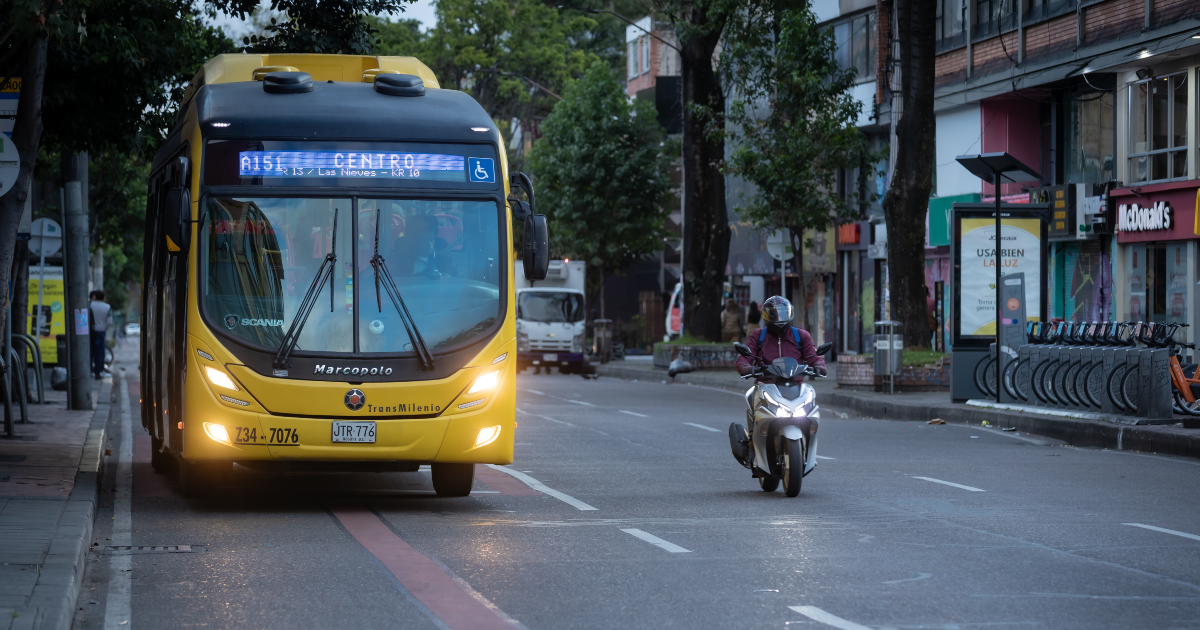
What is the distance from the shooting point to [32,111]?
13.9 meters

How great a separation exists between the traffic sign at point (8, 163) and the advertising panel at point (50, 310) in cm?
1871

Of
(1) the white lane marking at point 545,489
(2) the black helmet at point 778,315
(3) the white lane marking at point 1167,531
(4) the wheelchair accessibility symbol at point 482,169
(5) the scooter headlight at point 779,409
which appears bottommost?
(1) the white lane marking at point 545,489

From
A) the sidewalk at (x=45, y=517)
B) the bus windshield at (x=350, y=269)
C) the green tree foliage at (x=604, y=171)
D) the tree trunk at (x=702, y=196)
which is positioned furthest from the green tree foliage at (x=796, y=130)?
the bus windshield at (x=350, y=269)

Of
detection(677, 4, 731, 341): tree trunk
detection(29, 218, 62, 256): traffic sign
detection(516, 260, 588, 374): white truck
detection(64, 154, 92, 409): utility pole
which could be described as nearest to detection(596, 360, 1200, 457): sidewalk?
detection(677, 4, 731, 341): tree trunk

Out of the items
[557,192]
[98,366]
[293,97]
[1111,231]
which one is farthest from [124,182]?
[293,97]

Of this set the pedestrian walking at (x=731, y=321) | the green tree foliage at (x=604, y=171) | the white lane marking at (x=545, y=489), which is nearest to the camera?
the white lane marking at (x=545, y=489)

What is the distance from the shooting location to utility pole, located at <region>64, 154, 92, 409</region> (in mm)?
22266

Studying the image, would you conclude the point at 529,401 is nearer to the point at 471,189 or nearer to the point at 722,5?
the point at 722,5

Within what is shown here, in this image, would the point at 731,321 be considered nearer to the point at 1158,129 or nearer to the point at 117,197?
the point at 1158,129

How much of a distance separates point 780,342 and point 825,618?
5.95 meters

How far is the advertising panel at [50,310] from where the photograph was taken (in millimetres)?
30375

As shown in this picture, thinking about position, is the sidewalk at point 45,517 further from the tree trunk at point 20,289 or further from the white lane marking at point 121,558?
the tree trunk at point 20,289

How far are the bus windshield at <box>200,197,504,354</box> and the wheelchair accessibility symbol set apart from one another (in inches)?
7.6

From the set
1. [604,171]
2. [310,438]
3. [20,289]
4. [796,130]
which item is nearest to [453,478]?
[310,438]
